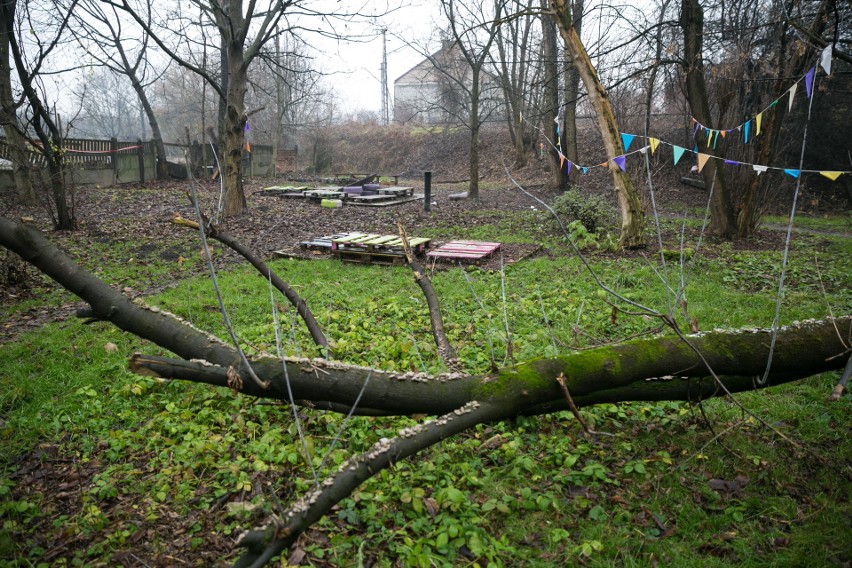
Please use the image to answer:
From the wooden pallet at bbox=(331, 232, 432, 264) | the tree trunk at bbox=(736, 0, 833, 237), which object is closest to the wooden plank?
the wooden pallet at bbox=(331, 232, 432, 264)

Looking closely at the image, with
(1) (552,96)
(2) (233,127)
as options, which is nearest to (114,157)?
(2) (233,127)

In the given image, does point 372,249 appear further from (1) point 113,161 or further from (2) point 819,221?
(1) point 113,161

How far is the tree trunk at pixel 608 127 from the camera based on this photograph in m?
9.07

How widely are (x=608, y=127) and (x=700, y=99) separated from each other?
2.15 metres

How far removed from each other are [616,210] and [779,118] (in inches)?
175

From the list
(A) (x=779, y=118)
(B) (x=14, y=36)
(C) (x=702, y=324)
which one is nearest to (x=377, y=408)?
(C) (x=702, y=324)

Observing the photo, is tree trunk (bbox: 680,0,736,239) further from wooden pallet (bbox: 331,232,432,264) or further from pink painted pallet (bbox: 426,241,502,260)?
wooden pallet (bbox: 331,232,432,264)

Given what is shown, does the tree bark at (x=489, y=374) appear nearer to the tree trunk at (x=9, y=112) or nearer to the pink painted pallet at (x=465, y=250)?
the pink painted pallet at (x=465, y=250)

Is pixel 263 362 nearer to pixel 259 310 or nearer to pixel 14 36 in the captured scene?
pixel 259 310

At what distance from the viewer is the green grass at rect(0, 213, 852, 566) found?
265 cm

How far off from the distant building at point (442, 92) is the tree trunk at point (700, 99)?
4587mm

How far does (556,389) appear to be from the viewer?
2869 millimetres

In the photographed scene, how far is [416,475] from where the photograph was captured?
125 inches

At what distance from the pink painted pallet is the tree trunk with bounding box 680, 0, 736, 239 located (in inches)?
162
